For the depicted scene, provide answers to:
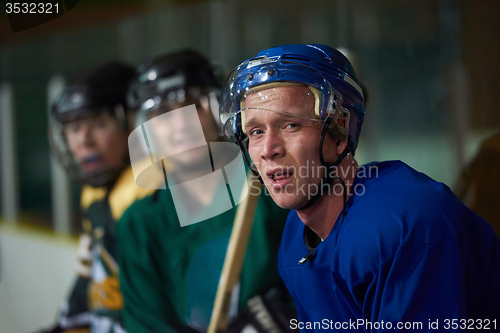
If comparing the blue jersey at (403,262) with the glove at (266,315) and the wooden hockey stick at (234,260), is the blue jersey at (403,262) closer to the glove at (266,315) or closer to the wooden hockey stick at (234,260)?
the wooden hockey stick at (234,260)

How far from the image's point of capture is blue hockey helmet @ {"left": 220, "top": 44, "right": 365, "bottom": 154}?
86 centimetres

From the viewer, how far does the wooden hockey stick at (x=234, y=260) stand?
4.33 feet

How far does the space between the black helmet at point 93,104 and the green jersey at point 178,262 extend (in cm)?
35

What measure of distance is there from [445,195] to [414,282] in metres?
0.16

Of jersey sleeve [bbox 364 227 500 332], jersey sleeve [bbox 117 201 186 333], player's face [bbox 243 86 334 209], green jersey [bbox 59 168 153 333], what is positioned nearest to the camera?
jersey sleeve [bbox 364 227 500 332]

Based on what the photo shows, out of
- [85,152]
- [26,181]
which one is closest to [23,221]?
[26,181]

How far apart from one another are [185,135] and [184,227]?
0.30 metres

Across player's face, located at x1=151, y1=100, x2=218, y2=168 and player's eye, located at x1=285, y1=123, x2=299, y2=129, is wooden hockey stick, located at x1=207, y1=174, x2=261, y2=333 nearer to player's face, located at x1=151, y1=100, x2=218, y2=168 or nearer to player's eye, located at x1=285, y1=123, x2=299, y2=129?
player's face, located at x1=151, y1=100, x2=218, y2=168

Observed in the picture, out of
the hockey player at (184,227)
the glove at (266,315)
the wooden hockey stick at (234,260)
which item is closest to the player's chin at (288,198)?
the hockey player at (184,227)

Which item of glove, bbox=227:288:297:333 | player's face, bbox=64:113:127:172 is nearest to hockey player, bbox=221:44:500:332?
glove, bbox=227:288:297:333

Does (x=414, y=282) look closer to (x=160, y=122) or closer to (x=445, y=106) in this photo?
(x=445, y=106)

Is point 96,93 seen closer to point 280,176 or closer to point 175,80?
point 175,80

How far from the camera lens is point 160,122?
1.50m

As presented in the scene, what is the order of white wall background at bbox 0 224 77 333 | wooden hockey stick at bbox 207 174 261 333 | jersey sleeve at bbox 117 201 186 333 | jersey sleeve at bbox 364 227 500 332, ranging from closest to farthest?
jersey sleeve at bbox 364 227 500 332, wooden hockey stick at bbox 207 174 261 333, jersey sleeve at bbox 117 201 186 333, white wall background at bbox 0 224 77 333
